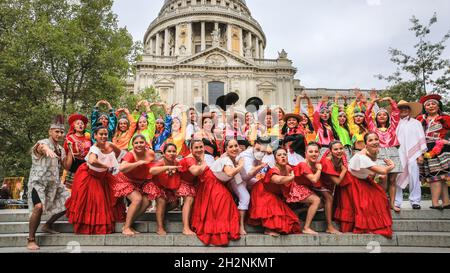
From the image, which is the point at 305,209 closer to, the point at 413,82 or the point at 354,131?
the point at 354,131

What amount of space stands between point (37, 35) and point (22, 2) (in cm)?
242

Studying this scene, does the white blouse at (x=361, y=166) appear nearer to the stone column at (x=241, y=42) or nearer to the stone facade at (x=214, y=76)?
the stone facade at (x=214, y=76)

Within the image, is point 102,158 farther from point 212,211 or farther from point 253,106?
point 253,106

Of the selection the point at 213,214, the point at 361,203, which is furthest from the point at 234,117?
the point at 361,203

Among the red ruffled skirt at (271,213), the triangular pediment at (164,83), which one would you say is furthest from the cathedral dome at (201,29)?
the red ruffled skirt at (271,213)

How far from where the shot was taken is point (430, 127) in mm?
5914

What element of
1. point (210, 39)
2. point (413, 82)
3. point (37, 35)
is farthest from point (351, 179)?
point (210, 39)

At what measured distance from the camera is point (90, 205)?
4.81 metres

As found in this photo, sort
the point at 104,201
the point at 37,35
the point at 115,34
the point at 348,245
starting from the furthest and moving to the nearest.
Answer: the point at 115,34
the point at 37,35
the point at 104,201
the point at 348,245

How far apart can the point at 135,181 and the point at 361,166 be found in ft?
12.1

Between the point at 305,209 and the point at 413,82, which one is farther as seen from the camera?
the point at 413,82

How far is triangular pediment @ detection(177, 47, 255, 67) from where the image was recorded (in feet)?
134

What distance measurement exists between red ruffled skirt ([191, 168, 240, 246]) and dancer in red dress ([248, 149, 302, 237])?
0.38m

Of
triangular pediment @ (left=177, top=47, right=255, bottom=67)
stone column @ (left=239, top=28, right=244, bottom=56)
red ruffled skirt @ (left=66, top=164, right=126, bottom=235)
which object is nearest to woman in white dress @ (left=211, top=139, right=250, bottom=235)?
red ruffled skirt @ (left=66, top=164, right=126, bottom=235)
